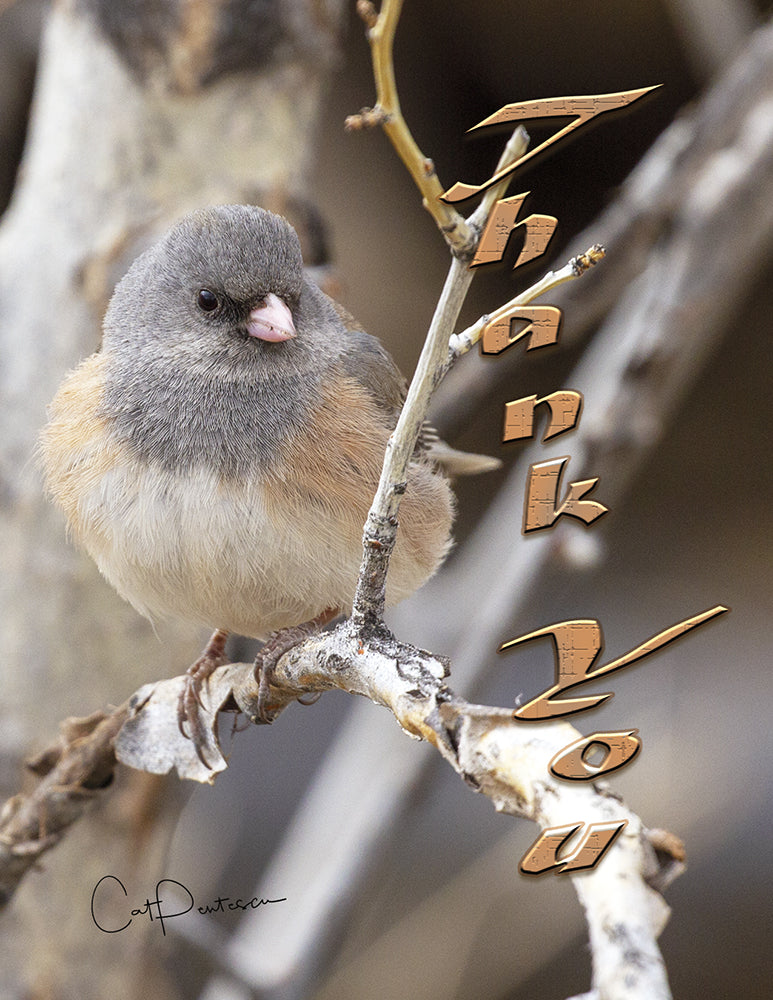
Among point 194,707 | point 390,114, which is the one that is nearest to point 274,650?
point 194,707

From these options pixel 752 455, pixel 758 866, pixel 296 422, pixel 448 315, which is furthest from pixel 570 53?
pixel 448 315

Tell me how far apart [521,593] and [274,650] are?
2.36ft

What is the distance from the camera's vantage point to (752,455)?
2.70 m

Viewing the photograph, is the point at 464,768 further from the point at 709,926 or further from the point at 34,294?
the point at 709,926

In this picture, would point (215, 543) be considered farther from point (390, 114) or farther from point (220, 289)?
point (390, 114)

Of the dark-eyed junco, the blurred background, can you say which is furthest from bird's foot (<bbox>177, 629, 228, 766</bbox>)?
the blurred background

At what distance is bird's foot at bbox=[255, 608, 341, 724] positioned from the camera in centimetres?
97

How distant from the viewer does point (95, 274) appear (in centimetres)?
153

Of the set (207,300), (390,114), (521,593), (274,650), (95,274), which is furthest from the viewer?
(521,593)

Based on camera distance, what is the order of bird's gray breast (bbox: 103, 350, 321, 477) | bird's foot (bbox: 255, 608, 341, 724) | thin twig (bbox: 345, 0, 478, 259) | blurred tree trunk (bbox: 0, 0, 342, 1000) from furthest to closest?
blurred tree trunk (bbox: 0, 0, 342, 1000), bird's gray breast (bbox: 103, 350, 321, 477), bird's foot (bbox: 255, 608, 341, 724), thin twig (bbox: 345, 0, 478, 259)

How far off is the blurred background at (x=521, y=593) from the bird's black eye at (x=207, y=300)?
0.50m

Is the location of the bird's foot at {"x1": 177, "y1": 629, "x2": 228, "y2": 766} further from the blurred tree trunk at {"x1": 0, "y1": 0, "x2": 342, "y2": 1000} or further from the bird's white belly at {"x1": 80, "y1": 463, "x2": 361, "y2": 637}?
the blurred tree trunk at {"x1": 0, "y1": 0, "x2": 342, "y2": 1000}

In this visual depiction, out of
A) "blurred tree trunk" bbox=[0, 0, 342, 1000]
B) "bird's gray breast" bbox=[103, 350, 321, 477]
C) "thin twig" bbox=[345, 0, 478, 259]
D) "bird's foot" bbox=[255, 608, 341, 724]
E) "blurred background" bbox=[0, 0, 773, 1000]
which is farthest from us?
"blurred background" bbox=[0, 0, 773, 1000]

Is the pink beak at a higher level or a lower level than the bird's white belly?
higher
